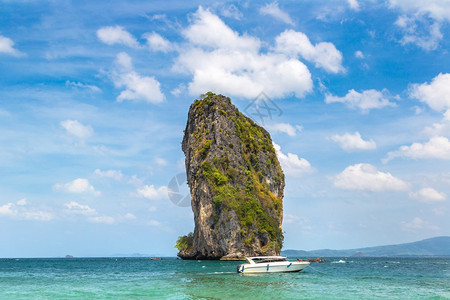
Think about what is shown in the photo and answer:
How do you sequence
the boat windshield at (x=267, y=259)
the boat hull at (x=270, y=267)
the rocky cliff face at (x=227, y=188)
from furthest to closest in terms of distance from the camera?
the rocky cliff face at (x=227, y=188) → the boat windshield at (x=267, y=259) → the boat hull at (x=270, y=267)

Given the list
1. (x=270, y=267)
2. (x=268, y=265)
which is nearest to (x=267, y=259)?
(x=270, y=267)

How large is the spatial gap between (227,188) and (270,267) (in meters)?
36.6

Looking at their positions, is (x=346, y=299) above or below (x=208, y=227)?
below

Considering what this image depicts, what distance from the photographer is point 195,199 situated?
8588 cm

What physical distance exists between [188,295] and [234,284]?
713 centimetres

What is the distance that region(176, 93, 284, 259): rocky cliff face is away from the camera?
258 feet

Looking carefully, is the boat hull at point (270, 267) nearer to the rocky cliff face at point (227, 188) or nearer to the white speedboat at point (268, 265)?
the white speedboat at point (268, 265)

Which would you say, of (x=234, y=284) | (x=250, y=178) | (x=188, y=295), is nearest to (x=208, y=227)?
(x=250, y=178)

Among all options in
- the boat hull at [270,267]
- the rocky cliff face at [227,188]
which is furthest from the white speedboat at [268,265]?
the rocky cliff face at [227,188]

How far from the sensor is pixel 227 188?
80.7 meters

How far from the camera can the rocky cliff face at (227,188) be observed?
7856cm

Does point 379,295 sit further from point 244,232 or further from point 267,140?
point 267,140

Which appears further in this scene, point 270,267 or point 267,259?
point 267,259

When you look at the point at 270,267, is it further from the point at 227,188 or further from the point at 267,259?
the point at 227,188
